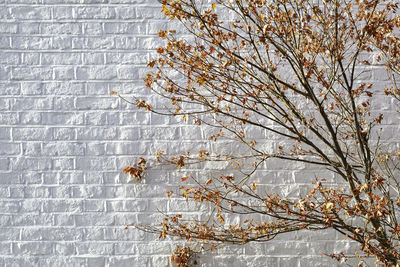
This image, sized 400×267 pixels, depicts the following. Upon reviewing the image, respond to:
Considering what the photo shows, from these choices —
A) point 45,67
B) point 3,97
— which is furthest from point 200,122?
point 3,97

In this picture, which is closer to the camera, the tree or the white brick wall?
the tree

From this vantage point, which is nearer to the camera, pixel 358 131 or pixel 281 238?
pixel 358 131

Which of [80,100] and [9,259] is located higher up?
[80,100]

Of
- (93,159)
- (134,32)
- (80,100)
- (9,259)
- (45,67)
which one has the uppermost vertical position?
(134,32)

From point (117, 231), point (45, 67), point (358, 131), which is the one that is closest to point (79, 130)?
point (45, 67)

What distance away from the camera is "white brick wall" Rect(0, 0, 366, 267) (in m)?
2.67

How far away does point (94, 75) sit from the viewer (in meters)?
2.73

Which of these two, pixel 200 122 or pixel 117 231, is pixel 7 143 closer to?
pixel 117 231

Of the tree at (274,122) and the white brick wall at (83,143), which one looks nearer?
the tree at (274,122)

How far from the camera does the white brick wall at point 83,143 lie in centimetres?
267

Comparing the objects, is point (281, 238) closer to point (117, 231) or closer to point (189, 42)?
point (117, 231)

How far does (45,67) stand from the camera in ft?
8.98

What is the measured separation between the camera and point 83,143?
2711 mm

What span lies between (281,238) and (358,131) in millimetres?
792
